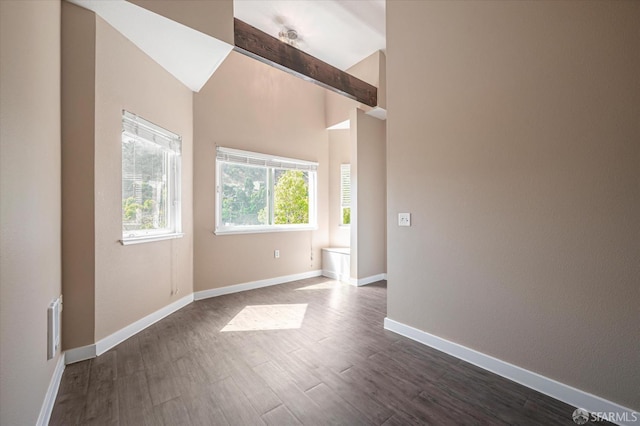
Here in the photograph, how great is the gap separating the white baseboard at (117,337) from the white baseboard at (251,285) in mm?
421

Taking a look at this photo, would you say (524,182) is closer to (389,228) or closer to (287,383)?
(389,228)

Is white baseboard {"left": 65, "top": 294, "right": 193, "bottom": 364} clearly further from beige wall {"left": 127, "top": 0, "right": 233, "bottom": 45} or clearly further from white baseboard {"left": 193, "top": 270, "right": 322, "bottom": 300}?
beige wall {"left": 127, "top": 0, "right": 233, "bottom": 45}

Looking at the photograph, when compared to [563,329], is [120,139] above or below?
above

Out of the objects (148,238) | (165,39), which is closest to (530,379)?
(148,238)

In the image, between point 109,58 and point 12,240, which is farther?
point 109,58

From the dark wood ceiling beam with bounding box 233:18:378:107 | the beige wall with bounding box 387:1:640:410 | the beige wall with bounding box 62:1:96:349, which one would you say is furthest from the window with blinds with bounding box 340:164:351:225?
the beige wall with bounding box 62:1:96:349

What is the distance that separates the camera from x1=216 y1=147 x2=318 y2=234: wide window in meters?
3.89

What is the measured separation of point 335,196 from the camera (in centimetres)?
511

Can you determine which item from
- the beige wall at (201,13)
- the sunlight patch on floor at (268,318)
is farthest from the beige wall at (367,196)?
the beige wall at (201,13)

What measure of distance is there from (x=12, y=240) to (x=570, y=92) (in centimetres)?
308

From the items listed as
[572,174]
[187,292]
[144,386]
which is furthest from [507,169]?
[187,292]

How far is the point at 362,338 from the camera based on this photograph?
Answer: 2531 mm

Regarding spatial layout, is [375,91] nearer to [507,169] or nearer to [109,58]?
[507,169]

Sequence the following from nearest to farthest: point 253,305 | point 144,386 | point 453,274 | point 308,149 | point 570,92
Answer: point 570,92, point 144,386, point 453,274, point 253,305, point 308,149
